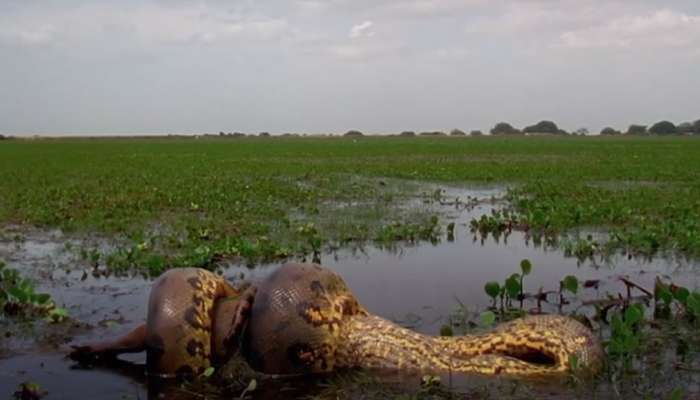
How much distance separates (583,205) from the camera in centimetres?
1491

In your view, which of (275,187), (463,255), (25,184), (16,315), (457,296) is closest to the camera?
(16,315)

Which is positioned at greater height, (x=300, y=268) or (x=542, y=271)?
(x=300, y=268)

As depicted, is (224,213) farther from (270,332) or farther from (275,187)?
(270,332)

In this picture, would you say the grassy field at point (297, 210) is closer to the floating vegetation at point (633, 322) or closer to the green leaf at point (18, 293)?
the green leaf at point (18, 293)

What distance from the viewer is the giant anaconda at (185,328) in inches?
210

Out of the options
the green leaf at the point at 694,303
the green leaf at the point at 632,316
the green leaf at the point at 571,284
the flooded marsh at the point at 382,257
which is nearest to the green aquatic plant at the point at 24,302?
the flooded marsh at the point at 382,257

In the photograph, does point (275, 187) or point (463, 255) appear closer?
point (463, 255)

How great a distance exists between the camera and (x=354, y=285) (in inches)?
331

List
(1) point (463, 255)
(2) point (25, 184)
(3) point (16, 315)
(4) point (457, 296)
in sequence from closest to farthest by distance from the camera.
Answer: (3) point (16, 315) → (4) point (457, 296) → (1) point (463, 255) → (2) point (25, 184)

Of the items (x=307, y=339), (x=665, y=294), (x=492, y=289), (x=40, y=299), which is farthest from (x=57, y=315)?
(x=665, y=294)

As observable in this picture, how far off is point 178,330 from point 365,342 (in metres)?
1.35

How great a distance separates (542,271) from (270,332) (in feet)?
15.9

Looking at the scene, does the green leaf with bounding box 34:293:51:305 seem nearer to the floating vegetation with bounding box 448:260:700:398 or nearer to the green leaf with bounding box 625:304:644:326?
the floating vegetation with bounding box 448:260:700:398

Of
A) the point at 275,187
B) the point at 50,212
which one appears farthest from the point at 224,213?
the point at 275,187
